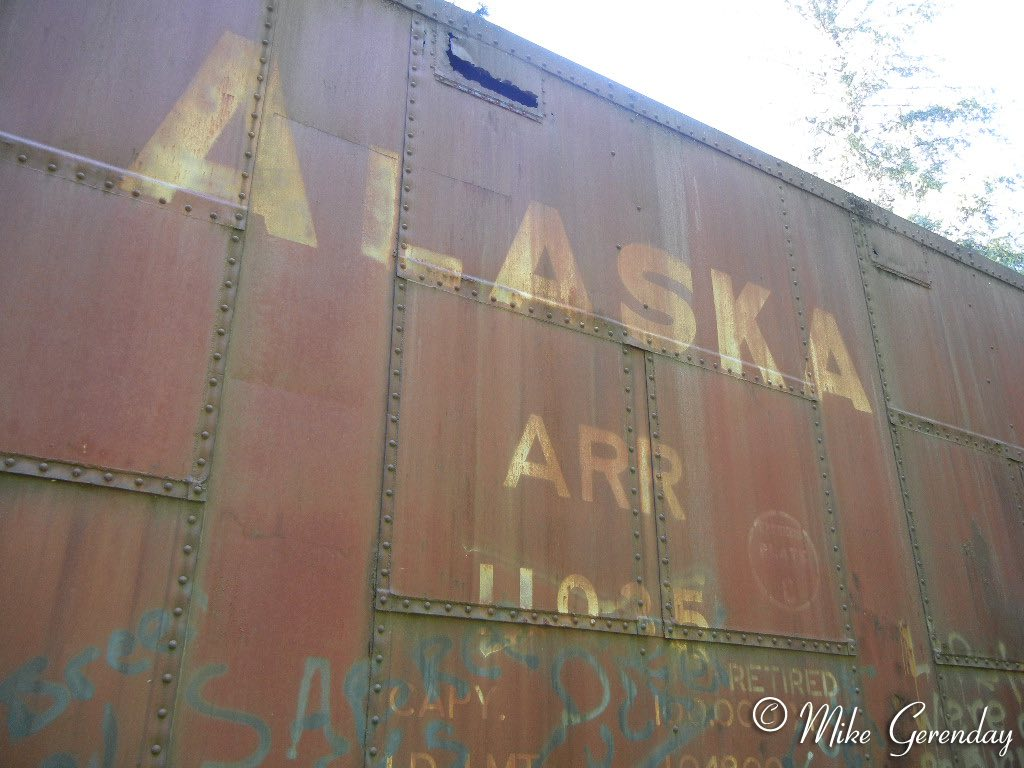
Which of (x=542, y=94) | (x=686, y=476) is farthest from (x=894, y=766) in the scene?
(x=542, y=94)

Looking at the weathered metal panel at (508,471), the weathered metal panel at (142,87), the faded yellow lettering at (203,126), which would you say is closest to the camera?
the weathered metal panel at (142,87)

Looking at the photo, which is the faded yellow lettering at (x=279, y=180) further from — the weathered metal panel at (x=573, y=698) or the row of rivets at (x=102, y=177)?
the weathered metal panel at (x=573, y=698)

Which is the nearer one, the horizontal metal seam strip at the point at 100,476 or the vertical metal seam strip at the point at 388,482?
the horizontal metal seam strip at the point at 100,476

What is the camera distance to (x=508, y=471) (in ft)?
11.5

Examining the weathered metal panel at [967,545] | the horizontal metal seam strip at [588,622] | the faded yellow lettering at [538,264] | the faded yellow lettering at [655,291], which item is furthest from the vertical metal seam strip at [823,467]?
the faded yellow lettering at [538,264]

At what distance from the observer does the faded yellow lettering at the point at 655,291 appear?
14.2 feet

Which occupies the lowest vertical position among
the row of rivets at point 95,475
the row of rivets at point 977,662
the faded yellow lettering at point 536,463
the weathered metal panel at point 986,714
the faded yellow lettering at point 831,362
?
the weathered metal panel at point 986,714

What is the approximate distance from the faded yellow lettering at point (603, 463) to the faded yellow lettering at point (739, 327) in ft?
3.26

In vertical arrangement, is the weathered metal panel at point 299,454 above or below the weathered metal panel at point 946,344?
below

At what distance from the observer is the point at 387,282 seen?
11.5 feet

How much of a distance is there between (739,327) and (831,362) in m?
0.74

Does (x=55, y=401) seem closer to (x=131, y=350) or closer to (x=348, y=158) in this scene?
(x=131, y=350)

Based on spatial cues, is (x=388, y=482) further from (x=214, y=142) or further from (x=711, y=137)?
(x=711, y=137)

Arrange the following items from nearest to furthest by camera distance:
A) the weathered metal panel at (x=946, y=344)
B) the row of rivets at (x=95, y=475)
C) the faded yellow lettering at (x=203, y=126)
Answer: the row of rivets at (x=95, y=475) < the faded yellow lettering at (x=203, y=126) < the weathered metal panel at (x=946, y=344)
